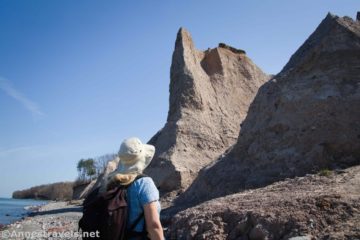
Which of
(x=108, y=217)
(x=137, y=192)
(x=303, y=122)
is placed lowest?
(x=108, y=217)

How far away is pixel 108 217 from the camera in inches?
107

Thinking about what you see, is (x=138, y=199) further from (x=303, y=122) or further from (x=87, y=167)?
(x=87, y=167)

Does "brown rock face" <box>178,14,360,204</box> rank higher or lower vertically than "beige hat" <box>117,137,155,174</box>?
higher

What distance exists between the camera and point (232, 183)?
11141 millimetres

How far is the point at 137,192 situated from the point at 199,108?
56.1 ft

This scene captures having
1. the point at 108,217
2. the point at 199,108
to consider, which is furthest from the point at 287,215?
the point at 199,108

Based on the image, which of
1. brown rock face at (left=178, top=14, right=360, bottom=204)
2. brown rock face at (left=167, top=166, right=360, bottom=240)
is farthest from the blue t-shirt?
brown rock face at (left=178, top=14, right=360, bottom=204)

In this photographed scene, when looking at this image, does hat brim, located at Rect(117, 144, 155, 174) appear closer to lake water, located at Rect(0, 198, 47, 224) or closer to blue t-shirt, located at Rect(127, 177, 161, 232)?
blue t-shirt, located at Rect(127, 177, 161, 232)

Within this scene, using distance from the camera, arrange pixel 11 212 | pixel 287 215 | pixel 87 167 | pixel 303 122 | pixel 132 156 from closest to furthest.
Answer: pixel 132 156
pixel 287 215
pixel 303 122
pixel 11 212
pixel 87 167

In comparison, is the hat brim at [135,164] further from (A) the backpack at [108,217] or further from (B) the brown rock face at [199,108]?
(B) the brown rock face at [199,108]

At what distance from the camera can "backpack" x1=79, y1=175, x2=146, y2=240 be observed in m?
2.71

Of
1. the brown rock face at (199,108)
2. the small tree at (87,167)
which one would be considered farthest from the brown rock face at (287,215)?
the small tree at (87,167)

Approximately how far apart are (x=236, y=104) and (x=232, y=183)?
37.1ft

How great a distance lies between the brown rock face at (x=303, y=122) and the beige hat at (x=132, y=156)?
7.33 meters
